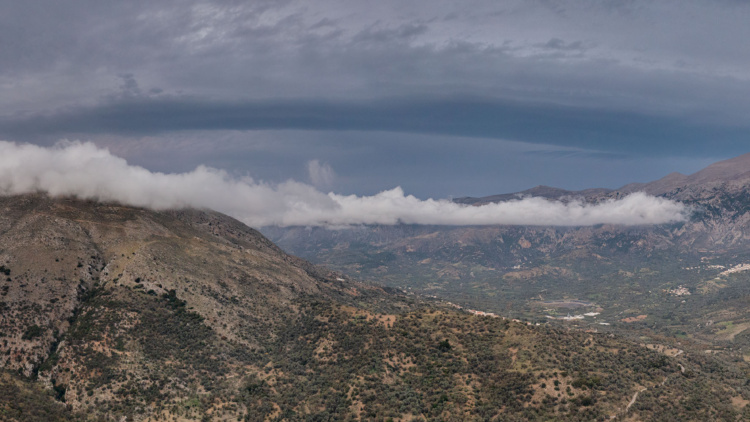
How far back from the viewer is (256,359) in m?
154

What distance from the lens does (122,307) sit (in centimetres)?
15038

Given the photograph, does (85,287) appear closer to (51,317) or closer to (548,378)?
(51,317)

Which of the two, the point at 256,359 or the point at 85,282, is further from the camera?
the point at 85,282

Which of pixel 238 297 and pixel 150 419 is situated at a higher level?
pixel 238 297

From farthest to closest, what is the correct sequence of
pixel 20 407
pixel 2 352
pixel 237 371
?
pixel 237 371, pixel 2 352, pixel 20 407

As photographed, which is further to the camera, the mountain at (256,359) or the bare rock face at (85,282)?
the bare rock face at (85,282)

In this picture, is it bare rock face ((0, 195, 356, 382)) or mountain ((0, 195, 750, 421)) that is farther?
bare rock face ((0, 195, 356, 382))

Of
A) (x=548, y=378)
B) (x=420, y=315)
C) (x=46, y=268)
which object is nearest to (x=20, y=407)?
(x=46, y=268)

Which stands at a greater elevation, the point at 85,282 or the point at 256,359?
the point at 85,282

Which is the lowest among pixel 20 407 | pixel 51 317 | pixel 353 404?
pixel 353 404

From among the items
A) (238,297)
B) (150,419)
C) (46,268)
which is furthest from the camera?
(238,297)

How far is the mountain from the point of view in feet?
378

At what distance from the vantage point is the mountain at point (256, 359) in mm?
115188

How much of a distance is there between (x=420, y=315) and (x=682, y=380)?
265 ft
